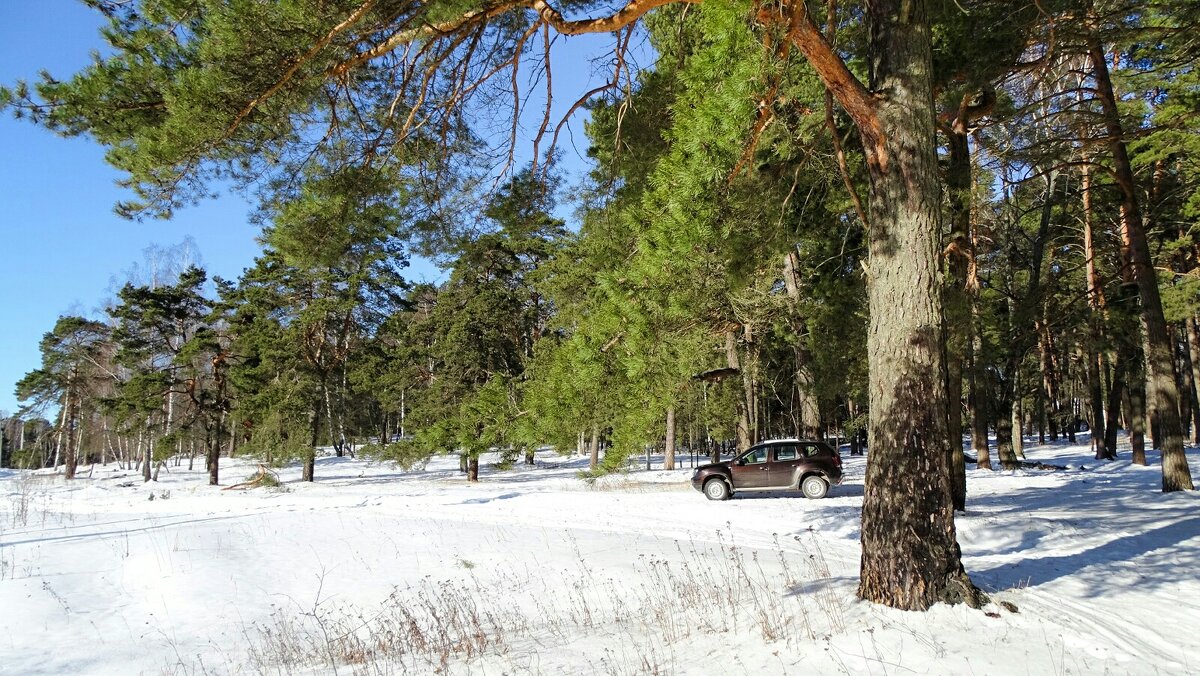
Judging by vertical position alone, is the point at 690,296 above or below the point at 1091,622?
above

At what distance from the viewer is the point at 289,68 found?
5.90 meters

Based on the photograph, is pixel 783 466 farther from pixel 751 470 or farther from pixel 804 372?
pixel 804 372

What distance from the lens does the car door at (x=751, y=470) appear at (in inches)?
623

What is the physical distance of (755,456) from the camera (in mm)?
16141

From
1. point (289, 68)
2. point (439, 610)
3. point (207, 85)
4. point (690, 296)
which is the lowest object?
point (439, 610)

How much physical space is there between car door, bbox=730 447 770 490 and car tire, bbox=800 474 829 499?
3.17 ft

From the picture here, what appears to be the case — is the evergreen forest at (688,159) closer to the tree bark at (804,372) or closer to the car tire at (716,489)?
the tree bark at (804,372)

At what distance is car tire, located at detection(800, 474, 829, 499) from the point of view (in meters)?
15.1

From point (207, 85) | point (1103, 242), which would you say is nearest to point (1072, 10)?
point (207, 85)

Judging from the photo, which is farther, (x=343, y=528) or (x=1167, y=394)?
(x=343, y=528)

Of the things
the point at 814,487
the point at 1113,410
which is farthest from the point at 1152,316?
the point at 1113,410

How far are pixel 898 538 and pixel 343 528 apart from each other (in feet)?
38.3

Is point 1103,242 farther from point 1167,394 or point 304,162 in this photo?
point 304,162

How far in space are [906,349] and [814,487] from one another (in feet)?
37.1
